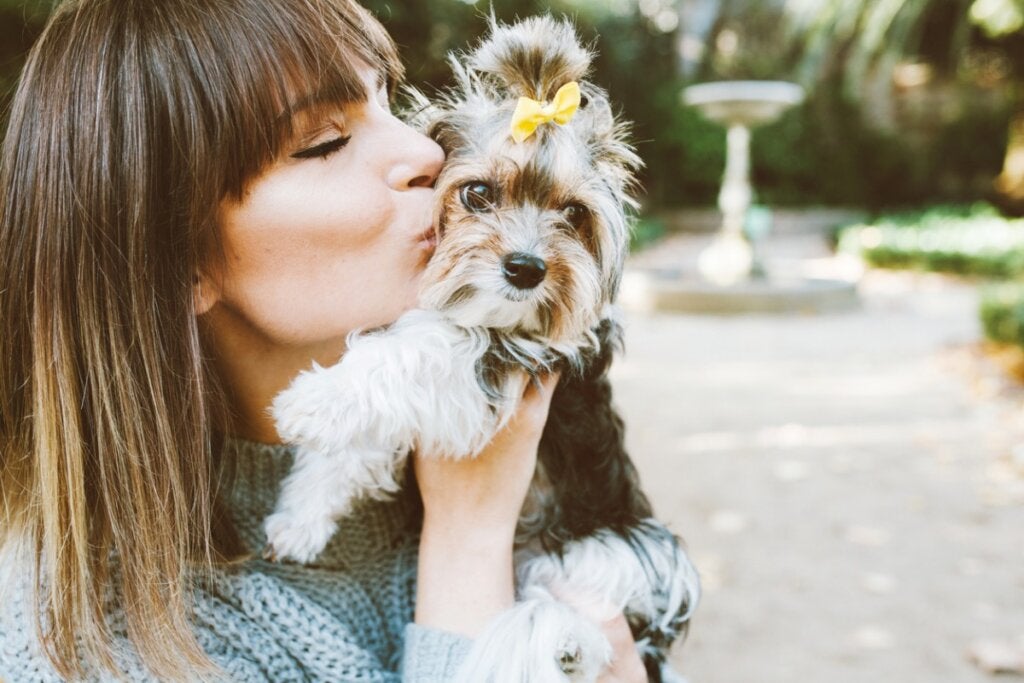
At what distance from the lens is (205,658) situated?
62.8 inches

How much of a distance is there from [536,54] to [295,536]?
131 centimetres

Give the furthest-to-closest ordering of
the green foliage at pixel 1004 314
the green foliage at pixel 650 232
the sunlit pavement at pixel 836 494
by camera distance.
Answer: the green foliage at pixel 650 232, the green foliage at pixel 1004 314, the sunlit pavement at pixel 836 494

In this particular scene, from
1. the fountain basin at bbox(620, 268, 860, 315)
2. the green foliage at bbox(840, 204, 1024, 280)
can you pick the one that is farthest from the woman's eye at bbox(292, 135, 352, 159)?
the green foliage at bbox(840, 204, 1024, 280)

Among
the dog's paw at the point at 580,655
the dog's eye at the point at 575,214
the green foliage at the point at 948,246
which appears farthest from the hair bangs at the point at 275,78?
the green foliage at the point at 948,246

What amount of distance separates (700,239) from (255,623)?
2147 cm

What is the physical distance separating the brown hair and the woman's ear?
0.04m

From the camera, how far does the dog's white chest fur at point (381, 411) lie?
195 centimetres

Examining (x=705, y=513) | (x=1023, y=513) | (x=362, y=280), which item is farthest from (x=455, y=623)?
(x=1023, y=513)

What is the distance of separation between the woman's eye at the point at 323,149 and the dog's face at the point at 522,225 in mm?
311

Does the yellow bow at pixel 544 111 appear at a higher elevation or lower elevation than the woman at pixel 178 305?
higher

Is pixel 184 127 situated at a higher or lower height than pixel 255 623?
higher

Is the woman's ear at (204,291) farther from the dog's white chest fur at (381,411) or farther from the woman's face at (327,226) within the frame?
the dog's white chest fur at (381,411)

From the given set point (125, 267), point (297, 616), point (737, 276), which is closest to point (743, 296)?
point (737, 276)

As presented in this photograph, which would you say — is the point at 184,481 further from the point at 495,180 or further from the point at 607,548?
the point at 607,548
